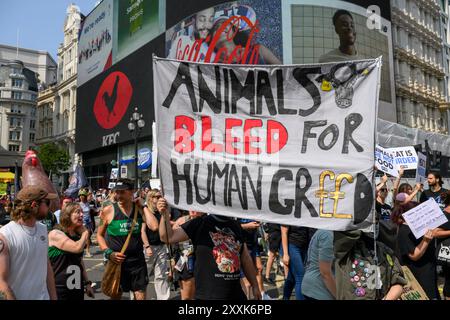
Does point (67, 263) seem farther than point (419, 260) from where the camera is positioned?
No

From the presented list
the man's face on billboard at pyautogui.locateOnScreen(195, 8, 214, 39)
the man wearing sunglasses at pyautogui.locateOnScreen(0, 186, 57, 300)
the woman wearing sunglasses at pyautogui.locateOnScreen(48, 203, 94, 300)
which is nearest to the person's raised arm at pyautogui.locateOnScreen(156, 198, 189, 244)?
the man wearing sunglasses at pyautogui.locateOnScreen(0, 186, 57, 300)

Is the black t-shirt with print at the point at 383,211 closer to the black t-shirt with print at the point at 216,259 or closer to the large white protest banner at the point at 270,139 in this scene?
the large white protest banner at the point at 270,139

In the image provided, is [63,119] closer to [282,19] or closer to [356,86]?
[282,19]

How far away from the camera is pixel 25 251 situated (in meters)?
2.86

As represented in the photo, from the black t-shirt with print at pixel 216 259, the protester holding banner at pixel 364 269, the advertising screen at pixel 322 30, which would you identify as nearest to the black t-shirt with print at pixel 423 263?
the protester holding banner at pixel 364 269

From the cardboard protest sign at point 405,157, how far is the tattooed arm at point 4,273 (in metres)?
7.25

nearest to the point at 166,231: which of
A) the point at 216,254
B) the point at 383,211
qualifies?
the point at 216,254

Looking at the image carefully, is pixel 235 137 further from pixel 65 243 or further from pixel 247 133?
pixel 65 243

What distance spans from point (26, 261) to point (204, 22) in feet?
96.5

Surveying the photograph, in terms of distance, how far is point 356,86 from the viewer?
11.4 ft

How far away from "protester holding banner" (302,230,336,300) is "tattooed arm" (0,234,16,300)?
2246 mm

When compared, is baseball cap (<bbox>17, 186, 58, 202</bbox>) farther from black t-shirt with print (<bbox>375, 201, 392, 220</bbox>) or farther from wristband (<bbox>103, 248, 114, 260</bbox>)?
black t-shirt with print (<bbox>375, 201, 392, 220</bbox>)
